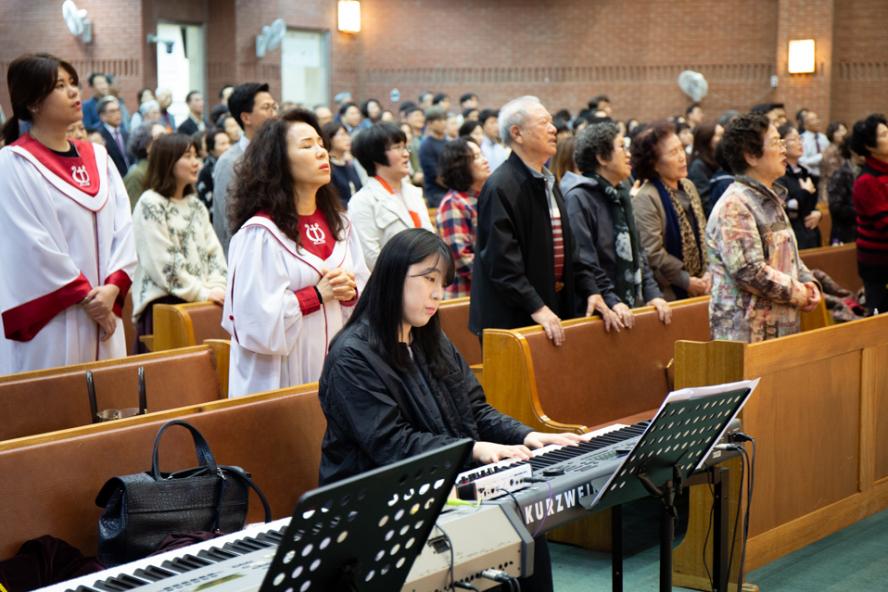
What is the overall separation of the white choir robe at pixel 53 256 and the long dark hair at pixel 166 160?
1.14m

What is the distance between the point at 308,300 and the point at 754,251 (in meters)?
1.85

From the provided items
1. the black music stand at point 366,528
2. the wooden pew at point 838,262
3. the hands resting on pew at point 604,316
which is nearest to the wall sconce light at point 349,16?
the wooden pew at point 838,262

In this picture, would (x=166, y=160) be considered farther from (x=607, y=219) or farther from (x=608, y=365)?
(x=608, y=365)

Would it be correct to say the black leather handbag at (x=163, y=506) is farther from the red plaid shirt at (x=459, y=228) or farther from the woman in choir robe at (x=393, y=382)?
the red plaid shirt at (x=459, y=228)

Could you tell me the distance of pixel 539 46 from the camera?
1967cm

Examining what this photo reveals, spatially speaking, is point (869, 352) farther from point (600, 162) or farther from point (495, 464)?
point (495, 464)

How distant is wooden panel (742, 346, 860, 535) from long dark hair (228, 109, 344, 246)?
1834mm

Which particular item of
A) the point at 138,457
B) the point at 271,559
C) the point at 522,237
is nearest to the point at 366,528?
the point at 271,559

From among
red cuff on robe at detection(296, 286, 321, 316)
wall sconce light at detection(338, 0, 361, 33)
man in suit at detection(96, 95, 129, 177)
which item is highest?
wall sconce light at detection(338, 0, 361, 33)

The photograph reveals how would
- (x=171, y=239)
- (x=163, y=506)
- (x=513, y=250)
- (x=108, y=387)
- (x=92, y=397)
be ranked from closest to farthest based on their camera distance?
(x=163, y=506)
(x=92, y=397)
(x=108, y=387)
(x=513, y=250)
(x=171, y=239)

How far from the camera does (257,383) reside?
398 cm

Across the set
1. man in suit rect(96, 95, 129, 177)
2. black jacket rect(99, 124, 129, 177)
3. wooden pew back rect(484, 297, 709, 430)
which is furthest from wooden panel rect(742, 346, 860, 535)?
man in suit rect(96, 95, 129, 177)

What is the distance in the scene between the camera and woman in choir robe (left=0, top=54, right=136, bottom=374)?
165 inches

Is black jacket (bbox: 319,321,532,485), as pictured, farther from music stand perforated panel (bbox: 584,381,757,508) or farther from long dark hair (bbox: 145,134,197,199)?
long dark hair (bbox: 145,134,197,199)
